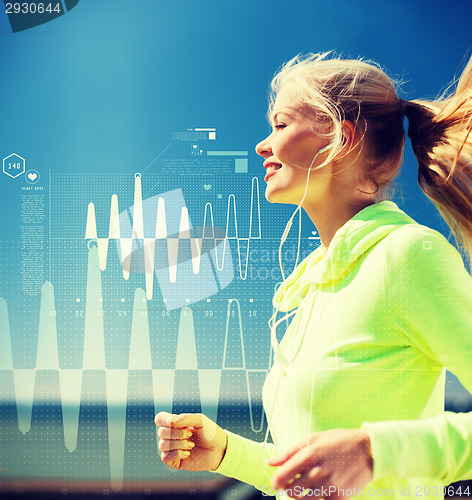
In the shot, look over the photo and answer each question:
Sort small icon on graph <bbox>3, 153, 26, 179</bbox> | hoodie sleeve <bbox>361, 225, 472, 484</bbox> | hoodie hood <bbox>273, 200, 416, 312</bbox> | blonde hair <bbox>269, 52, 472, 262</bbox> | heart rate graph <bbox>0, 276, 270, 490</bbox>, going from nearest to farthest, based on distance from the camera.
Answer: hoodie sleeve <bbox>361, 225, 472, 484</bbox>, hoodie hood <bbox>273, 200, 416, 312</bbox>, blonde hair <bbox>269, 52, 472, 262</bbox>, heart rate graph <bbox>0, 276, 270, 490</bbox>, small icon on graph <bbox>3, 153, 26, 179</bbox>

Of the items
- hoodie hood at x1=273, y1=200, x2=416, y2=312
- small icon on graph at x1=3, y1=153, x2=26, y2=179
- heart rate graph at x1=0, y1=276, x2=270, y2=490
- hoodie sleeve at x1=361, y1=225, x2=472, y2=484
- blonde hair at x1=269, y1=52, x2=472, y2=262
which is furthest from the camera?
small icon on graph at x1=3, y1=153, x2=26, y2=179

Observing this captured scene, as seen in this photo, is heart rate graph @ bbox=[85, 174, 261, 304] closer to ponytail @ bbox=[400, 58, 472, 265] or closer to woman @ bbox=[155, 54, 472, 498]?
woman @ bbox=[155, 54, 472, 498]

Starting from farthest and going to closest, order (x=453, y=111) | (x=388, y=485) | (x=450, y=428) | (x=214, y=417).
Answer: (x=214, y=417)
(x=453, y=111)
(x=388, y=485)
(x=450, y=428)

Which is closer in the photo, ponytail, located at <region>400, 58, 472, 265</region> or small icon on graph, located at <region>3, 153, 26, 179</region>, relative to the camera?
ponytail, located at <region>400, 58, 472, 265</region>

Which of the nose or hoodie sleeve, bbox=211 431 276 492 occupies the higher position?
the nose

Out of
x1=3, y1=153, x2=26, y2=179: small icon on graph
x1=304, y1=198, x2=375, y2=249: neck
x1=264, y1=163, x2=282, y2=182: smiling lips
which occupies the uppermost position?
x1=3, y1=153, x2=26, y2=179: small icon on graph

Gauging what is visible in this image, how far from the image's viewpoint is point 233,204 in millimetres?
1229

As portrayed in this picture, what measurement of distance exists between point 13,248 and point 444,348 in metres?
1.07

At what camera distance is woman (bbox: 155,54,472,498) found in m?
0.72

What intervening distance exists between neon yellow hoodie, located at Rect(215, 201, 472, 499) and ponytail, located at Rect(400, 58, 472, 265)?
6.0 inches

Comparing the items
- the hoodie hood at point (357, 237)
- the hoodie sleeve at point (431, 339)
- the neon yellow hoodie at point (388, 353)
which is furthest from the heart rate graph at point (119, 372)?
the hoodie sleeve at point (431, 339)

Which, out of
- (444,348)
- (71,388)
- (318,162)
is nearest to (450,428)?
(444,348)

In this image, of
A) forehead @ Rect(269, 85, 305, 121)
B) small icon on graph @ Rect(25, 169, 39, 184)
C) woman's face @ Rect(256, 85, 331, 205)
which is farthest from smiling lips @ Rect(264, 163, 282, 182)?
small icon on graph @ Rect(25, 169, 39, 184)

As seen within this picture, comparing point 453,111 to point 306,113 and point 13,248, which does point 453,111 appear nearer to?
point 306,113
